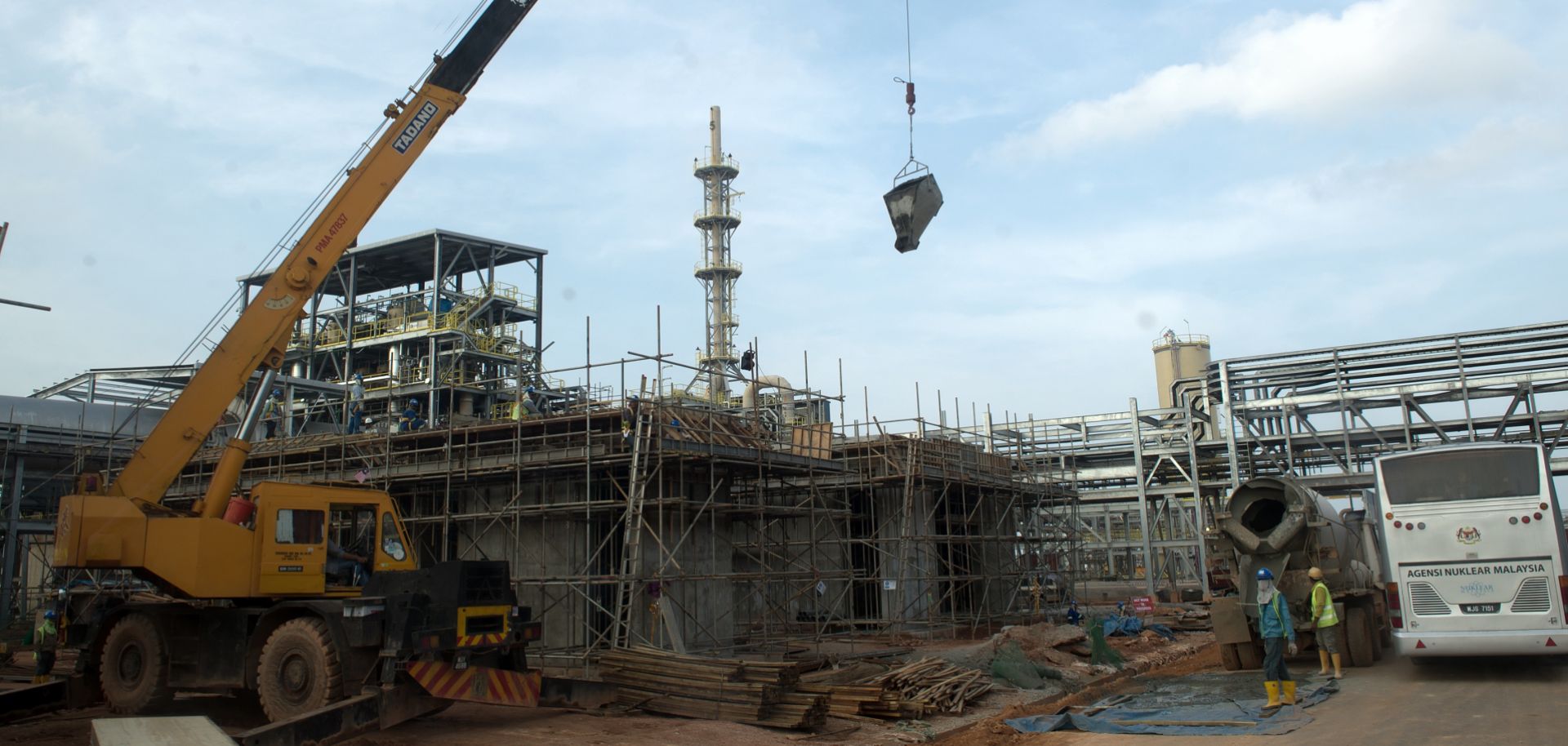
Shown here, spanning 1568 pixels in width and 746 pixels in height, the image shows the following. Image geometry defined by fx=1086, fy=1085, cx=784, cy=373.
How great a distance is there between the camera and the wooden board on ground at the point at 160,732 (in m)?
8.95

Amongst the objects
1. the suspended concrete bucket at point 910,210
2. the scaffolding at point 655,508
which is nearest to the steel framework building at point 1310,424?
the scaffolding at point 655,508

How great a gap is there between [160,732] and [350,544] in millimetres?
4982

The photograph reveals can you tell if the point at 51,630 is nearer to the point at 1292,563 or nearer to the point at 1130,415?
the point at 1292,563

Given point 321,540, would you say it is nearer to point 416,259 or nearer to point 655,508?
A: point 655,508

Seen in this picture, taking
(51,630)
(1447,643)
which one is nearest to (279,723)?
(51,630)

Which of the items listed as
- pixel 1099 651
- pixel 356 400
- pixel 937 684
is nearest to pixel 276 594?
pixel 937 684

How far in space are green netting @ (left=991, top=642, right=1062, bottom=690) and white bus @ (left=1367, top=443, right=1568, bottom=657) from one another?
5.04 metres

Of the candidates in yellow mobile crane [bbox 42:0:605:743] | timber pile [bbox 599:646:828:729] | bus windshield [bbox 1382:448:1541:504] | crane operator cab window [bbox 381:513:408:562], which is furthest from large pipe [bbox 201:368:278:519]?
bus windshield [bbox 1382:448:1541:504]

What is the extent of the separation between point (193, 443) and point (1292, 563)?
633 inches

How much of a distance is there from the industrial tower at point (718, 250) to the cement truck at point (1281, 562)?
48298mm

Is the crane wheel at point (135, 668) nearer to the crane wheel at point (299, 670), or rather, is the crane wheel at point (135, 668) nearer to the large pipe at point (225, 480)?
the large pipe at point (225, 480)

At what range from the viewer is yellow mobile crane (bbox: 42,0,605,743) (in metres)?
12.2

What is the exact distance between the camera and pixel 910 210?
1209 cm

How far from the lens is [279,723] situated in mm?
10656
